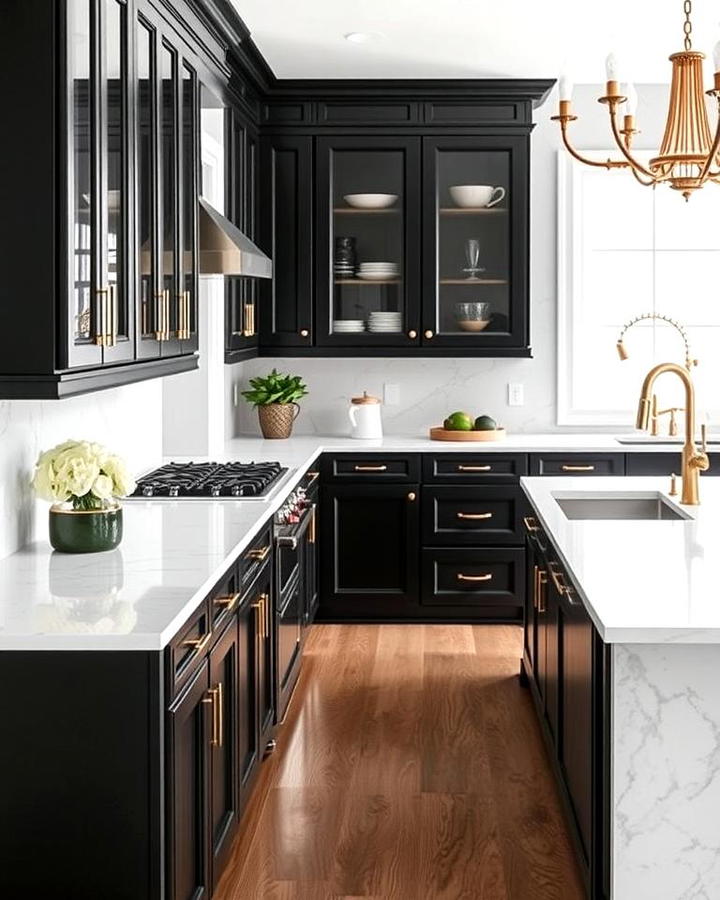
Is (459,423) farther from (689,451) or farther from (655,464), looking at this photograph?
(689,451)

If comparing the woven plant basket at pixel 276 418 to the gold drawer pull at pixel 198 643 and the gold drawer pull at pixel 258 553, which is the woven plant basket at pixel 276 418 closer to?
the gold drawer pull at pixel 258 553

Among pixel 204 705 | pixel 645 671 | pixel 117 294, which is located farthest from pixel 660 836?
pixel 117 294

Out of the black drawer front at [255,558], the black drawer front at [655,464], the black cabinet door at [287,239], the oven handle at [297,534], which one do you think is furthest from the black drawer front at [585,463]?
the black drawer front at [255,558]

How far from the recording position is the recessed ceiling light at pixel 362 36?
5.11m

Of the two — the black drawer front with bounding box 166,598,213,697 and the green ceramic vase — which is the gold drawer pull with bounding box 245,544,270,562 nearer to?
the green ceramic vase

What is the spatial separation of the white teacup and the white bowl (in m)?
0.30

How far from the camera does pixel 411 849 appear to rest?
11.1 feet

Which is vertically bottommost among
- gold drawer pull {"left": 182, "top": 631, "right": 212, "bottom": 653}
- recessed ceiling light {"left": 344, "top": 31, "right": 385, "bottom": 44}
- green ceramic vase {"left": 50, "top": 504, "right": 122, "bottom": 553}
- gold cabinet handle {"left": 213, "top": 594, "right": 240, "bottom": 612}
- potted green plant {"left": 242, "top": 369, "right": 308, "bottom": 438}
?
gold drawer pull {"left": 182, "top": 631, "right": 212, "bottom": 653}

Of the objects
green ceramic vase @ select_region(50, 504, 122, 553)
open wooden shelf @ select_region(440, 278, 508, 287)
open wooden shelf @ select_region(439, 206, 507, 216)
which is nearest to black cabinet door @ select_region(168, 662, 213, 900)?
green ceramic vase @ select_region(50, 504, 122, 553)

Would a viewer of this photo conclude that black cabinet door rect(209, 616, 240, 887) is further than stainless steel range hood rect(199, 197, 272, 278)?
No

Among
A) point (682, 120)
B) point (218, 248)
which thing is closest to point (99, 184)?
point (218, 248)

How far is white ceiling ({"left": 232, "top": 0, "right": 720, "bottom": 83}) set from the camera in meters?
4.69

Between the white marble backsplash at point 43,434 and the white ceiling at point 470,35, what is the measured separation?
1.58m

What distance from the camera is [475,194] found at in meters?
6.11
